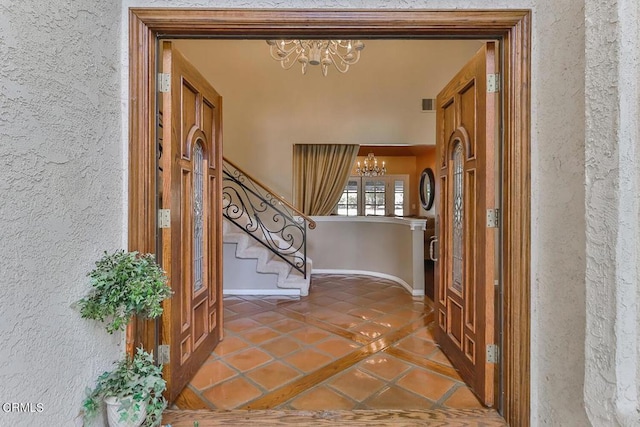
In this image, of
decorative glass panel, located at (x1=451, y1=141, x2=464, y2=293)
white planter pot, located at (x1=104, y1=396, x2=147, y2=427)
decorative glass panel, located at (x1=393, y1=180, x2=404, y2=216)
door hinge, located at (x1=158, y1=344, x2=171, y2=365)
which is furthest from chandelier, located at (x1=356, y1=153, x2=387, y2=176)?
white planter pot, located at (x1=104, y1=396, x2=147, y2=427)

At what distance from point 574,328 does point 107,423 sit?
2014mm

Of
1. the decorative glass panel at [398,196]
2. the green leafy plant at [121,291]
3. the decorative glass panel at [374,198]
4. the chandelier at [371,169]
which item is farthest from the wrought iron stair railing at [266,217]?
the decorative glass panel at [398,196]

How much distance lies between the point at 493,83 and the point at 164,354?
7.54 ft

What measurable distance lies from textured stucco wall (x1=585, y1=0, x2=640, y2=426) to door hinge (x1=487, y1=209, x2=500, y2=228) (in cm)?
65

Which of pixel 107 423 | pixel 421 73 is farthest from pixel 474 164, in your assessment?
pixel 421 73

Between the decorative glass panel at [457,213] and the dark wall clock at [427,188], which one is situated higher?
the dark wall clock at [427,188]

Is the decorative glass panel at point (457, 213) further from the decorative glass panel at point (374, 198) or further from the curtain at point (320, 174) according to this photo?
the decorative glass panel at point (374, 198)

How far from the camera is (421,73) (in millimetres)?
5578

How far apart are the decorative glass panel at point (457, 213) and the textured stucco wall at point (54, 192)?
2098mm

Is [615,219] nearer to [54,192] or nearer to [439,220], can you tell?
[439,220]

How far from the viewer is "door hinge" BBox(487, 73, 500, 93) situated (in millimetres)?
1737

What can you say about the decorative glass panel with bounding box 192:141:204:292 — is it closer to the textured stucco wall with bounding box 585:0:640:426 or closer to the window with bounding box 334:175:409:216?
the textured stucco wall with bounding box 585:0:640:426

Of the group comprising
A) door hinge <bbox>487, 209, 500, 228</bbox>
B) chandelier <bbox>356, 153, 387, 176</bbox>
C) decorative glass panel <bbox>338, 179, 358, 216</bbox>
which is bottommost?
door hinge <bbox>487, 209, 500, 228</bbox>

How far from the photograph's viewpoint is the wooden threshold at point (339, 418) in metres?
1.67
